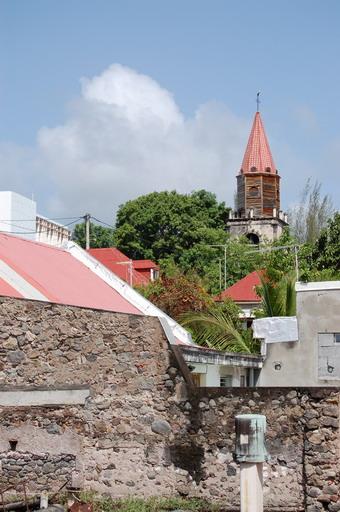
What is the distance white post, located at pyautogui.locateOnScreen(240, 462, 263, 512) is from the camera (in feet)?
28.0

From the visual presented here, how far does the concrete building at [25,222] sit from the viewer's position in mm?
24844

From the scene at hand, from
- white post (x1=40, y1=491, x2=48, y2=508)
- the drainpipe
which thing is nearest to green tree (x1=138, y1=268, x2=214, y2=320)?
white post (x1=40, y1=491, x2=48, y2=508)

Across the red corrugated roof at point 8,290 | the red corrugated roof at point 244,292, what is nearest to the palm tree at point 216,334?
the red corrugated roof at point 8,290

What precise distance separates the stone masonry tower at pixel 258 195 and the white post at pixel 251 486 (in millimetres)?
66634

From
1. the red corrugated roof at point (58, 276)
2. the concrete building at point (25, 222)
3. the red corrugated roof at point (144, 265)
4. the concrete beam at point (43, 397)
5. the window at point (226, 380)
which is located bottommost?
the concrete beam at point (43, 397)

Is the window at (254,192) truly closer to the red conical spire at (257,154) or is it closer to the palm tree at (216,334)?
the red conical spire at (257,154)

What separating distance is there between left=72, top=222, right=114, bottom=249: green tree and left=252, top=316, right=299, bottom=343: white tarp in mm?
56460

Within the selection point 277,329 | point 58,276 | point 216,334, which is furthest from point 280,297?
point 58,276

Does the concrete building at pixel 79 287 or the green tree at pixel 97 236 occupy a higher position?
the green tree at pixel 97 236

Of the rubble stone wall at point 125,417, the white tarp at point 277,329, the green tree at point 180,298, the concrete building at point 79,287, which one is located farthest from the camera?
the green tree at point 180,298

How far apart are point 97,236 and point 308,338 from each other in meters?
59.5

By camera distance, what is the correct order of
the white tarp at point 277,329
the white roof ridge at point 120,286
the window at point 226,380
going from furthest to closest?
the window at point 226,380, the white roof ridge at point 120,286, the white tarp at point 277,329

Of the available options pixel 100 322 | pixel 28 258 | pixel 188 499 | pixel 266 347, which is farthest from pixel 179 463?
pixel 266 347

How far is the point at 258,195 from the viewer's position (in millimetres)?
78500
